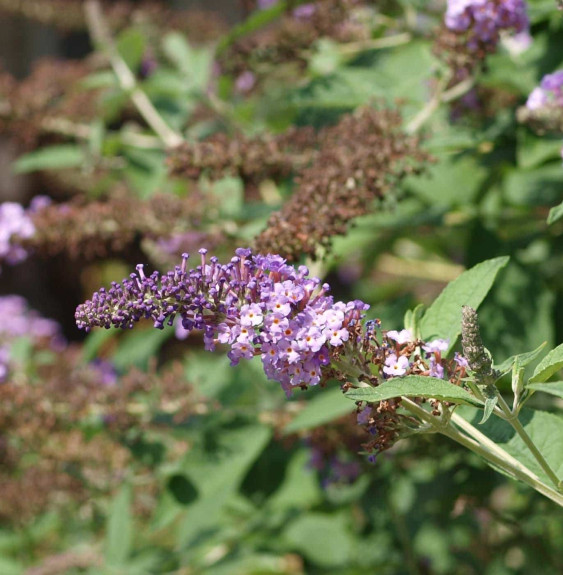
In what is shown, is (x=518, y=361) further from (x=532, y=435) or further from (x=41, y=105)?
(x=41, y=105)

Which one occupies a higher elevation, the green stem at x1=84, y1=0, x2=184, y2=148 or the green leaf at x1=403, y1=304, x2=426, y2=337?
the green stem at x1=84, y1=0, x2=184, y2=148

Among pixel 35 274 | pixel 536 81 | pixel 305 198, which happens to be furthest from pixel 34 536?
pixel 35 274

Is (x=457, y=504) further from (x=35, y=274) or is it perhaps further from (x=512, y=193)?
(x=35, y=274)

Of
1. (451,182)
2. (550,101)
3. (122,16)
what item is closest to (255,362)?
(451,182)

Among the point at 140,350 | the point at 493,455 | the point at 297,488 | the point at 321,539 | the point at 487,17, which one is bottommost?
the point at 321,539

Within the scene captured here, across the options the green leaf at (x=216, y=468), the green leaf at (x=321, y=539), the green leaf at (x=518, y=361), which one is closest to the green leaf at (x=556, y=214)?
the green leaf at (x=518, y=361)

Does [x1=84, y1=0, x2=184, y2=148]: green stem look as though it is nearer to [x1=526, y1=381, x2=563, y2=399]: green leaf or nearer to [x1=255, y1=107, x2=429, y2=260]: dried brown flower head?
[x1=255, y1=107, x2=429, y2=260]: dried brown flower head

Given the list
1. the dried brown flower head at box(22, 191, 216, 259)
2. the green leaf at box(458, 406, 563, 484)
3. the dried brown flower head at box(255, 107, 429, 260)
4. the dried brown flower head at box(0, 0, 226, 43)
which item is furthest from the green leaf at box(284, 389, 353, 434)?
the dried brown flower head at box(0, 0, 226, 43)
